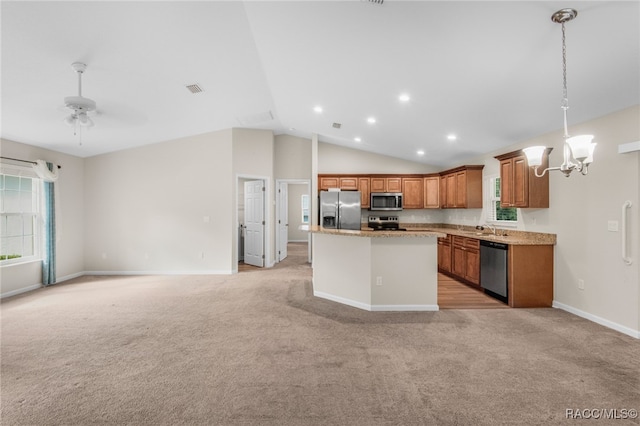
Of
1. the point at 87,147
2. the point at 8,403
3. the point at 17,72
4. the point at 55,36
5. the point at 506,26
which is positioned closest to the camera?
the point at 8,403

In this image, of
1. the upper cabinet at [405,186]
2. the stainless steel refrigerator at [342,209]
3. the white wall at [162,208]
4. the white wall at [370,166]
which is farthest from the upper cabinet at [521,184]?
the white wall at [162,208]

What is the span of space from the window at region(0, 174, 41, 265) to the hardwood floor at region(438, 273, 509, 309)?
6.91 meters

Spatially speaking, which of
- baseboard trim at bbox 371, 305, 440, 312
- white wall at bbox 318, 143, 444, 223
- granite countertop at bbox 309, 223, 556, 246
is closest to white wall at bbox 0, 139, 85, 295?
granite countertop at bbox 309, 223, 556, 246

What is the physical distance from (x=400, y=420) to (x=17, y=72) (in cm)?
486

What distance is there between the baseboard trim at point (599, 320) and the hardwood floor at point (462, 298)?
662 millimetres

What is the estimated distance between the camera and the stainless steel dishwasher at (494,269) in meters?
4.19

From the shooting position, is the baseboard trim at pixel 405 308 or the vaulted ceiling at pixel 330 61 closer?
the vaulted ceiling at pixel 330 61

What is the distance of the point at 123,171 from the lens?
6219 millimetres

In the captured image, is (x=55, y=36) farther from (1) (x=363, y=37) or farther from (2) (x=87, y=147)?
(2) (x=87, y=147)

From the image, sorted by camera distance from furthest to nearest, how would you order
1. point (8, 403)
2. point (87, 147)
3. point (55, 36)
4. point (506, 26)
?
point (87, 147)
point (55, 36)
point (506, 26)
point (8, 403)

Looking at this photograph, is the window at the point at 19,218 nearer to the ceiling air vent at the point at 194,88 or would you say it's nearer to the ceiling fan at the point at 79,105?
the ceiling fan at the point at 79,105

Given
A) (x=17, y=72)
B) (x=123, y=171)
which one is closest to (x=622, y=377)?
(x=17, y=72)

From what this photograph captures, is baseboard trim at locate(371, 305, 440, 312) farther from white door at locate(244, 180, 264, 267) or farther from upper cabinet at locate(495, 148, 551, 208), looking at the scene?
white door at locate(244, 180, 264, 267)

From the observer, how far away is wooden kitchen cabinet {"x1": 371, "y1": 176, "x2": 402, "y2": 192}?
7070 mm
